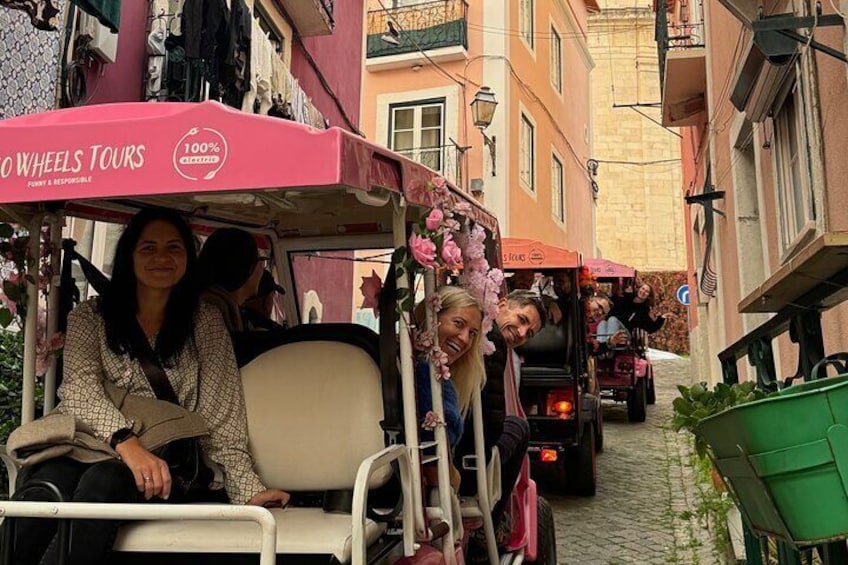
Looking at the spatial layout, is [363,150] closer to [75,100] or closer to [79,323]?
[79,323]

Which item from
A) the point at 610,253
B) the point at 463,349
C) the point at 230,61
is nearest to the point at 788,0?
the point at 463,349

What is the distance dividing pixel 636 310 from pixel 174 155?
11709mm

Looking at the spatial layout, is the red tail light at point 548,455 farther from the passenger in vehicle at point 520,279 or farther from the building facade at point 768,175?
the building facade at point 768,175

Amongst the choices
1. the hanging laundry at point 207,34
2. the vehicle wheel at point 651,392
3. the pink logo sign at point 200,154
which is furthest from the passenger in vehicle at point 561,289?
the vehicle wheel at point 651,392

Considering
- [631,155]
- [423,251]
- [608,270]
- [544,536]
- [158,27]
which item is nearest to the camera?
[423,251]

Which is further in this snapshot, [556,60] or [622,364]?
[556,60]

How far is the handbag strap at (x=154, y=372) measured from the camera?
3182mm

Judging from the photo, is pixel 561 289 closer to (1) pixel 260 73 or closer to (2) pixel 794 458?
(1) pixel 260 73

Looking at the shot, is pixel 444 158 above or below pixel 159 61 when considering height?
above

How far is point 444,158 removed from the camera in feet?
59.0

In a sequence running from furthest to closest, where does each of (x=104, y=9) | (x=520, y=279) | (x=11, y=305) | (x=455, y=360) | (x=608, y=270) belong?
1. (x=608, y=270)
2. (x=520, y=279)
3. (x=104, y=9)
4. (x=455, y=360)
5. (x=11, y=305)

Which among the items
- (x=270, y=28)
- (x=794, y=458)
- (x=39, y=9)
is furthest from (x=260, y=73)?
(x=794, y=458)

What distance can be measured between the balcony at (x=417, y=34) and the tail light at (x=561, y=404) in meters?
11.7

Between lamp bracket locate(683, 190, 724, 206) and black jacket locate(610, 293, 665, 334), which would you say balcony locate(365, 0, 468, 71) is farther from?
lamp bracket locate(683, 190, 724, 206)
